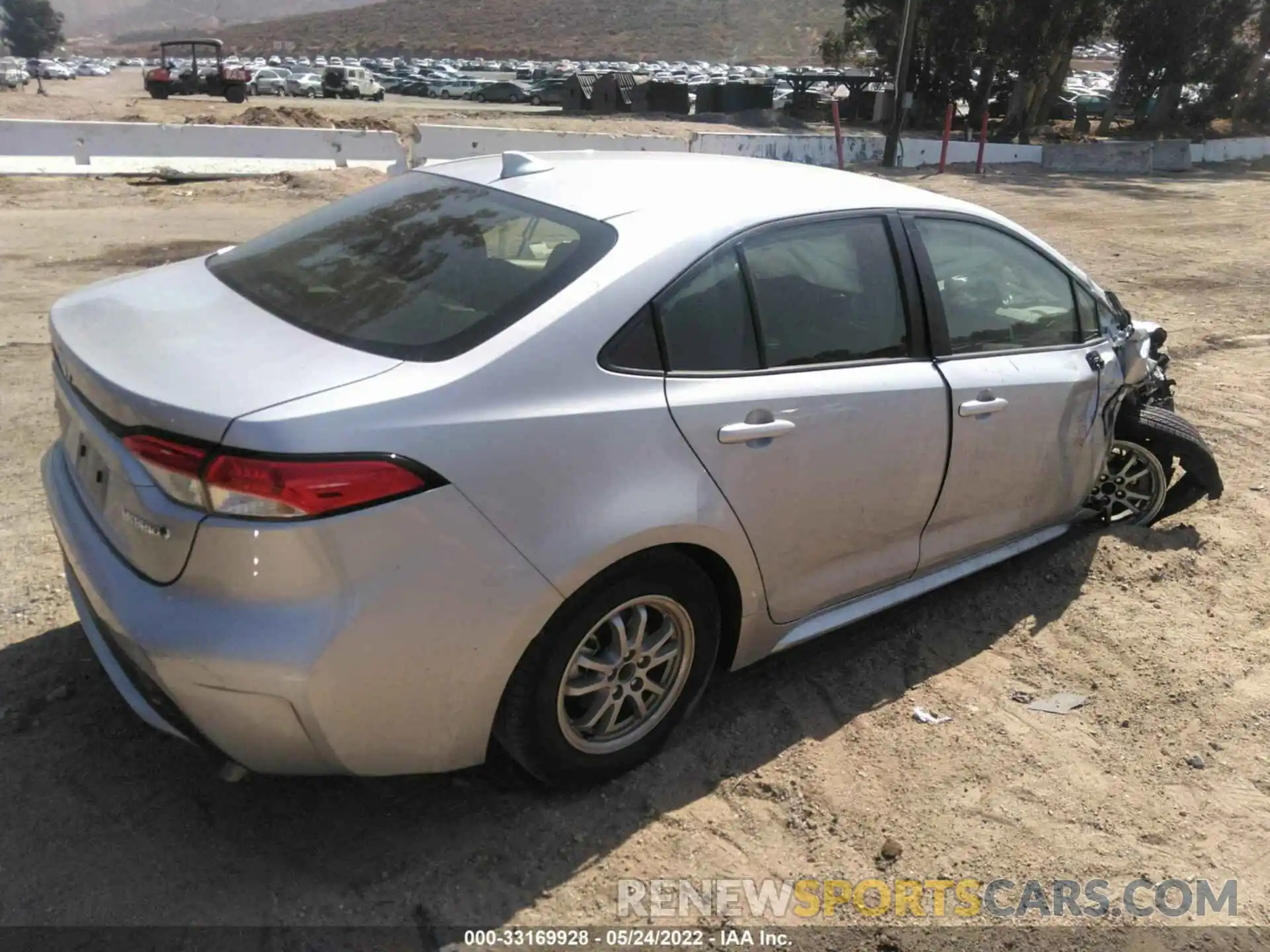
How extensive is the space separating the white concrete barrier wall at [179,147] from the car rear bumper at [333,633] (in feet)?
45.9

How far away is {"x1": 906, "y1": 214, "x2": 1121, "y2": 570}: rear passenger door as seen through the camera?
11.6ft

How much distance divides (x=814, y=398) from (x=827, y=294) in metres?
0.42

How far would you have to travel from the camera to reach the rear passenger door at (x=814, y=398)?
2850mm

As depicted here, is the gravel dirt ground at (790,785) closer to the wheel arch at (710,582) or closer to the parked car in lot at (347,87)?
the wheel arch at (710,582)

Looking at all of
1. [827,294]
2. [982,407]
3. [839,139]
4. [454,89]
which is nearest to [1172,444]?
[982,407]

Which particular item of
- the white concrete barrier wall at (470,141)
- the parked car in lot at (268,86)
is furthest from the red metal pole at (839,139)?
the parked car in lot at (268,86)

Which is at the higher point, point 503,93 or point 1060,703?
point 503,93

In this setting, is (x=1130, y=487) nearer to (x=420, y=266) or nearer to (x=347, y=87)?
(x=420, y=266)

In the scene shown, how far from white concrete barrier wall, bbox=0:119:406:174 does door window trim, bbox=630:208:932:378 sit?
45.0 feet

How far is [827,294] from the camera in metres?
3.25

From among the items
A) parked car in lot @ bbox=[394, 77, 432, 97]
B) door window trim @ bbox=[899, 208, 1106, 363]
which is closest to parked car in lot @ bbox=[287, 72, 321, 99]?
parked car in lot @ bbox=[394, 77, 432, 97]

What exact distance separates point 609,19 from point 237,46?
159 feet

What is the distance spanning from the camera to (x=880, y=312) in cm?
338

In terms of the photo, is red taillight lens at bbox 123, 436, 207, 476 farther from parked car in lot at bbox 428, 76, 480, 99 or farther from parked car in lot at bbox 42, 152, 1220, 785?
parked car in lot at bbox 428, 76, 480, 99
